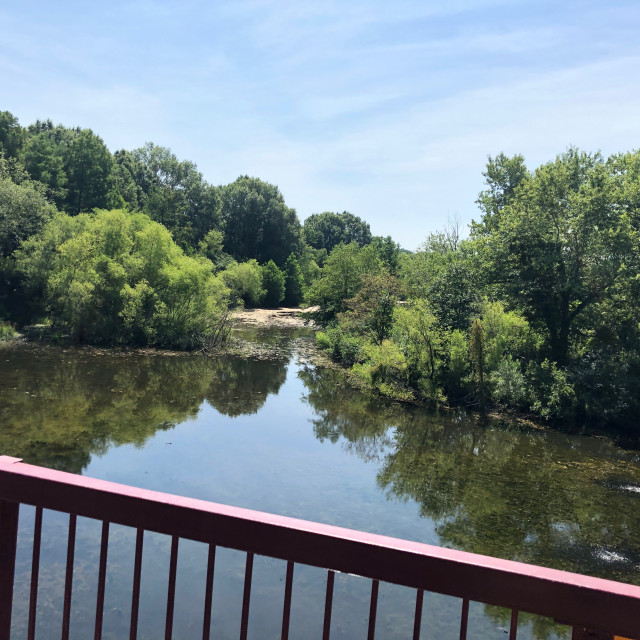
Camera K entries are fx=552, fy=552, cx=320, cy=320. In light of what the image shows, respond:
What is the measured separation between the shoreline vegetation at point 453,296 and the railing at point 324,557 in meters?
16.9

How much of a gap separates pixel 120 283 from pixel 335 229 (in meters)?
60.4

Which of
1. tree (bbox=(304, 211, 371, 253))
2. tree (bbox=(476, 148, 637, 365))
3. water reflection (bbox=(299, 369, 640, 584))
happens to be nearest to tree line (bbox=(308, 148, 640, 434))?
tree (bbox=(476, 148, 637, 365))

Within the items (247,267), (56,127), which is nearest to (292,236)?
(247,267)

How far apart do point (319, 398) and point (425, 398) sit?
3.62 meters

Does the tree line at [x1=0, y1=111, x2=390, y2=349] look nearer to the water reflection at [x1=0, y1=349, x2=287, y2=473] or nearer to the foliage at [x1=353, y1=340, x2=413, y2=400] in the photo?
the water reflection at [x1=0, y1=349, x2=287, y2=473]

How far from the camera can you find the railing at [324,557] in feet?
4.40

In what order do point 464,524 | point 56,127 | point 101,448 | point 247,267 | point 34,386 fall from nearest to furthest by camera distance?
1. point 464,524
2. point 101,448
3. point 34,386
4. point 247,267
5. point 56,127

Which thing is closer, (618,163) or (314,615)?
(314,615)

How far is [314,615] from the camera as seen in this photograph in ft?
22.5

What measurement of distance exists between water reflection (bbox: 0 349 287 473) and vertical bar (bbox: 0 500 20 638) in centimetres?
971

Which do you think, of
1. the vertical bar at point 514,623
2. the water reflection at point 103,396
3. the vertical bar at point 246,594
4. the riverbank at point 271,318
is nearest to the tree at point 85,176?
the riverbank at point 271,318

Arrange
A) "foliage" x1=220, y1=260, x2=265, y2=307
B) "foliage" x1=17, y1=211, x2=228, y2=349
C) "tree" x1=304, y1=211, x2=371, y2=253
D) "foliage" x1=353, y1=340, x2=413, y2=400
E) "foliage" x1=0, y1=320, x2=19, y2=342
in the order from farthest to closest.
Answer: "tree" x1=304, y1=211, x2=371, y2=253 → "foliage" x1=220, y1=260, x2=265, y2=307 → "foliage" x1=17, y1=211, x2=228, y2=349 → "foliage" x1=0, y1=320, x2=19, y2=342 → "foliage" x1=353, y1=340, x2=413, y2=400

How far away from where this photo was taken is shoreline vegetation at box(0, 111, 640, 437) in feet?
57.4

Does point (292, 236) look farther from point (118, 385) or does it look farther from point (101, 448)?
point (101, 448)
